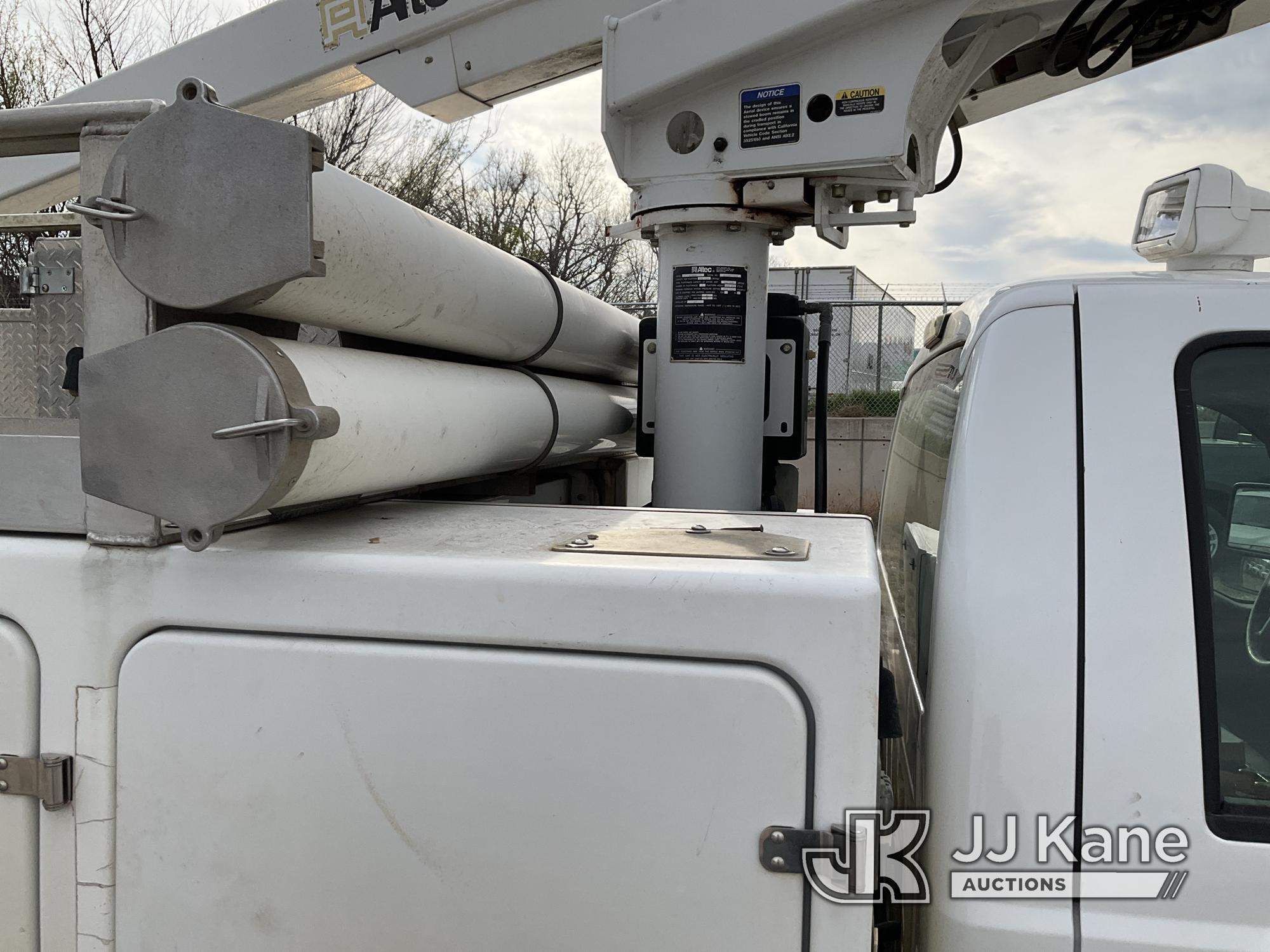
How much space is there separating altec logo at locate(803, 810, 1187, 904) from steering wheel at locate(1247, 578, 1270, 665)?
29 centimetres

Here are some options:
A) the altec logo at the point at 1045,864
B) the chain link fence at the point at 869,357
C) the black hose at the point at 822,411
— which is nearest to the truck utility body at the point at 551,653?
the altec logo at the point at 1045,864

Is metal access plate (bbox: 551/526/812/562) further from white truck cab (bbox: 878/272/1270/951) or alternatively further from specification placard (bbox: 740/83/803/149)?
specification placard (bbox: 740/83/803/149)

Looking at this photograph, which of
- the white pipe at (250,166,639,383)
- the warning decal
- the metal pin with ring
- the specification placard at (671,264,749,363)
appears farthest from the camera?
the specification placard at (671,264,749,363)

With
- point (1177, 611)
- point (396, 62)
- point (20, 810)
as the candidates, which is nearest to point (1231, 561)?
point (1177, 611)

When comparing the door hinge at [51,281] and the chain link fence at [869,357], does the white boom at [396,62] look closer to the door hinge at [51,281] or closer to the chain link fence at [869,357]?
the door hinge at [51,281]

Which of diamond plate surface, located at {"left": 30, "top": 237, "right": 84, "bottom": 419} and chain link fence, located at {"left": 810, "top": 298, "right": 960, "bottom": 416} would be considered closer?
diamond plate surface, located at {"left": 30, "top": 237, "right": 84, "bottom": 419}

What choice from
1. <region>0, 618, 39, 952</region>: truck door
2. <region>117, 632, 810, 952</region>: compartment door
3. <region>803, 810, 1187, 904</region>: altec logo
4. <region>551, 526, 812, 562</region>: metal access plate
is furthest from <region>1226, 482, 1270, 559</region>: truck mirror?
<region>0, 618, 39, 952</region>: truck door

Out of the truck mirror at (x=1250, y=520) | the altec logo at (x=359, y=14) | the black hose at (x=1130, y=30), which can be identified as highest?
the altec logo at (x=359, y=14)

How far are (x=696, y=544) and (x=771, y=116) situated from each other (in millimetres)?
1069

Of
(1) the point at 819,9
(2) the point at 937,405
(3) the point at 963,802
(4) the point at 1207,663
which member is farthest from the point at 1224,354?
(1) the point at 819,9

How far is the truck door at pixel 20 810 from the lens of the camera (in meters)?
1.33

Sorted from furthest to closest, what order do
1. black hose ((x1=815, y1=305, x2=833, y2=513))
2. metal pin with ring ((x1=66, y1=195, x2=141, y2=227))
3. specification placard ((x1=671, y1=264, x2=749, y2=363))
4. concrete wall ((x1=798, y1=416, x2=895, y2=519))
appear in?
concrete wall ((x1=798, y1=416, x2=895, y2=519))
black hose ((x1=815, y1=305, x2=833, y2=513))
specification placard ((x1=671, y1=264, x2=749, y2=363))
metal pin with ring ((x1=66, y1=195, x2=141, y2=227))

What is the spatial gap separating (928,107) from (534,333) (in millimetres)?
985

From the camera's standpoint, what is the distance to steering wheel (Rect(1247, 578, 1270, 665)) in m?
1.30
